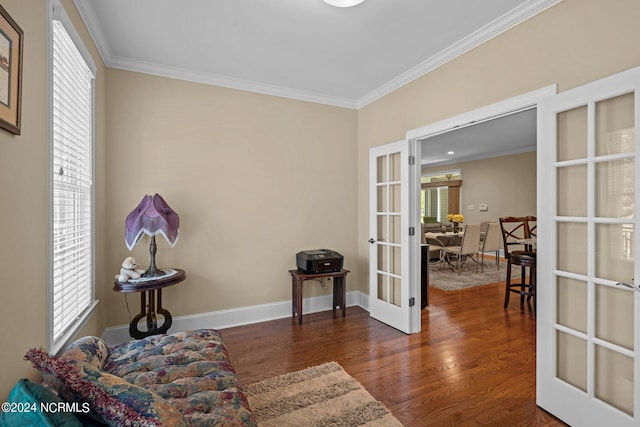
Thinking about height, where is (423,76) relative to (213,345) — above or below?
above

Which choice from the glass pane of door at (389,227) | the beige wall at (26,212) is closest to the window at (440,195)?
the glass pane of door at (389,227)

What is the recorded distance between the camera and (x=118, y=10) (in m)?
Result: 2.11

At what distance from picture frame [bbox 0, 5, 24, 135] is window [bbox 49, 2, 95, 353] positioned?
1.29 feet

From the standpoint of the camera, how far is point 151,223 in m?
2.47

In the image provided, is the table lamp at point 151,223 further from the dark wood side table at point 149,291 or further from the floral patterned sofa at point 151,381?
the floral patterned sofa at point 151,381

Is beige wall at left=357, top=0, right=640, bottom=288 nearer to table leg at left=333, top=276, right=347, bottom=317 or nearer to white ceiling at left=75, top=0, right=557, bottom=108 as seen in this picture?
white ceiling at left=75, top=0, right=557, bottom=108

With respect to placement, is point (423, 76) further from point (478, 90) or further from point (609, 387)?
point (609, 387)

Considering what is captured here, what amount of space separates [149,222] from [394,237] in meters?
2.43

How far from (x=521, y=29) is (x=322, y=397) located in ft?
9.55

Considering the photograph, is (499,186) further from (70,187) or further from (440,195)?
(70,187)

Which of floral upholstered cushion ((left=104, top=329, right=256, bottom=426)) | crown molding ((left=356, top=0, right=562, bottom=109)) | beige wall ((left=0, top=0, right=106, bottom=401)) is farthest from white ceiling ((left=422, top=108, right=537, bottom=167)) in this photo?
beige wall ((left=0, top=0, right=106, bottom=401))

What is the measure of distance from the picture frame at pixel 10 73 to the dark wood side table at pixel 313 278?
8.34ft

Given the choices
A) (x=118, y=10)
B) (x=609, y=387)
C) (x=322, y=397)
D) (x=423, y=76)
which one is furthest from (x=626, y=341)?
(x=118, y=10)

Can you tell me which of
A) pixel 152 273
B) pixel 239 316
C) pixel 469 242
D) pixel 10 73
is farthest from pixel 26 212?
pixel 469 242
